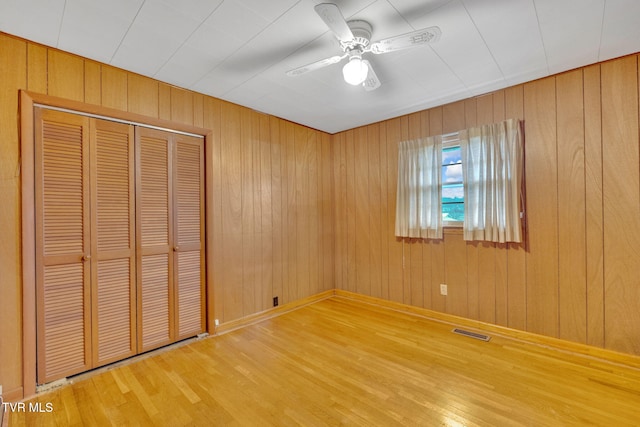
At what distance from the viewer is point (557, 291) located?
8.83 ft

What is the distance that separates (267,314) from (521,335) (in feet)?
9.01

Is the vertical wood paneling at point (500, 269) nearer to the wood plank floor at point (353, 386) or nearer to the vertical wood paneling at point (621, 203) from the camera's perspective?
the wood plank floor at point (353, 386)

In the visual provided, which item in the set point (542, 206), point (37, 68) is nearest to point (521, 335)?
point (542, 206)

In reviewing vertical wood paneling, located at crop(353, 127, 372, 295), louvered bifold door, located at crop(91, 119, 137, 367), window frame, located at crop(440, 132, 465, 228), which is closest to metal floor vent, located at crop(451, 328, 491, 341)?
window frame, located at crop(440, 132, 465, 228)

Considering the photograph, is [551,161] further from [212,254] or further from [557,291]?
[212,254]

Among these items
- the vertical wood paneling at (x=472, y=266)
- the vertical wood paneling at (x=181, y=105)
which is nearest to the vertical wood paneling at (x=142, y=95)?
the vertical wood paneling at (x=181, y=105)

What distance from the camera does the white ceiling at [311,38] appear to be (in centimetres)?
176

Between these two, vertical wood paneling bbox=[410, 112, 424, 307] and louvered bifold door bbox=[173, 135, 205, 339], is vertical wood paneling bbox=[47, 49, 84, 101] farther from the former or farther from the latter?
vertical wood paneling bbox=[410, 112, 424, 307]

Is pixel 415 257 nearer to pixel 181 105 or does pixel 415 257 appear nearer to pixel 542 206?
pixel 542 206

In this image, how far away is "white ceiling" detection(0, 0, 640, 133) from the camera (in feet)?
5.76

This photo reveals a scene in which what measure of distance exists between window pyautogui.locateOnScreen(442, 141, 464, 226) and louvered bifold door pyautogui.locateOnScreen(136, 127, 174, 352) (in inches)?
118

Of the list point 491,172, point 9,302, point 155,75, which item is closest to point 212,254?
point 9,302

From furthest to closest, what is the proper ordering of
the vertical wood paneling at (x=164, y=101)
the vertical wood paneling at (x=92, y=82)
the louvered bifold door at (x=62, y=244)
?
the vertical wood paneling at (x=164, y=101), the vertical wood paneling at (x=92, y=82), the louvered bifold door at (x=62, y=244)

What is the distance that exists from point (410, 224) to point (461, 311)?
1131 mm
